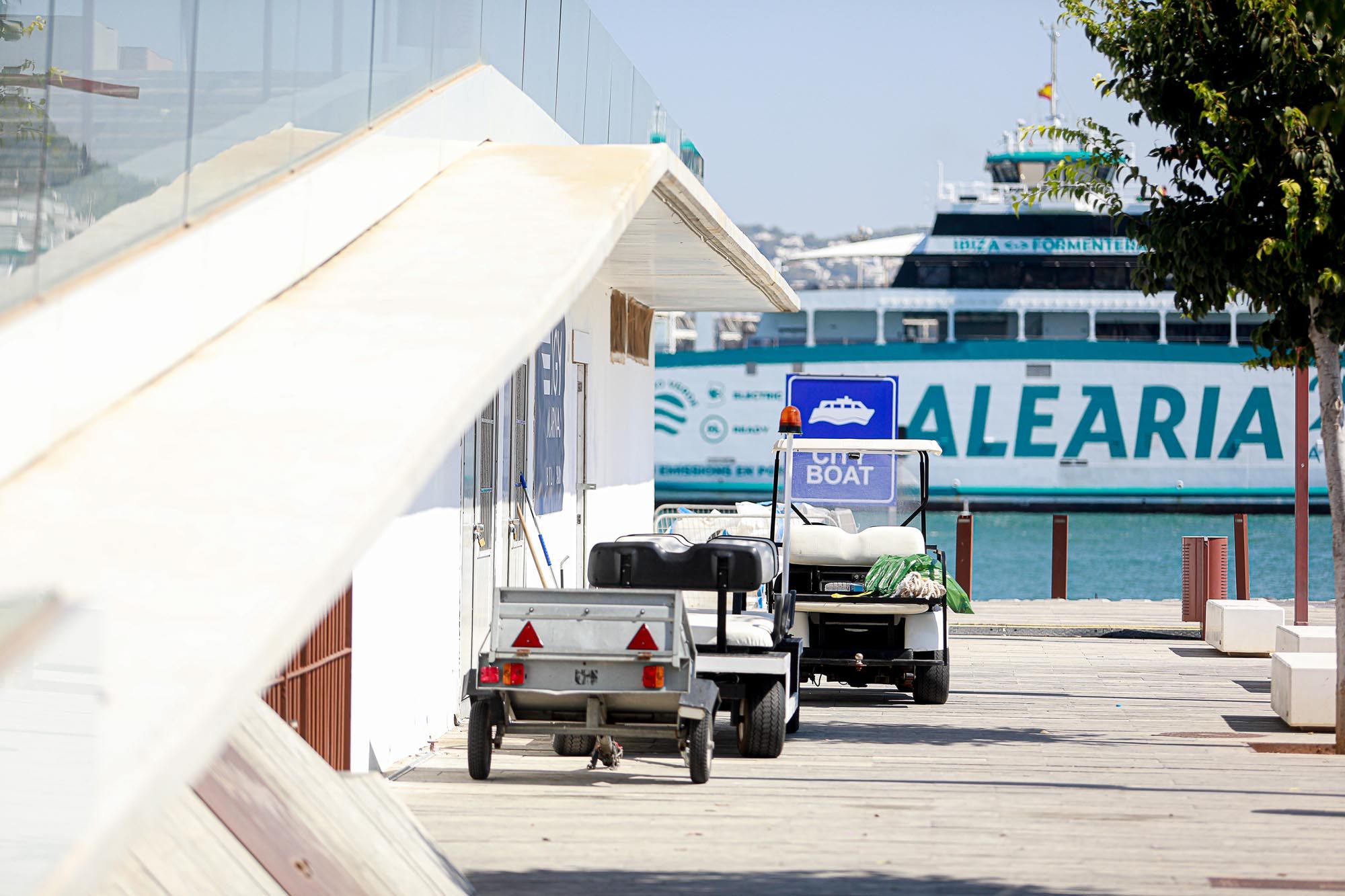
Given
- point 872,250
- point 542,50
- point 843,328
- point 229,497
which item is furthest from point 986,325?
point 229,497

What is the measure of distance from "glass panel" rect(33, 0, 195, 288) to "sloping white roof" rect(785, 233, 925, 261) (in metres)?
57.1

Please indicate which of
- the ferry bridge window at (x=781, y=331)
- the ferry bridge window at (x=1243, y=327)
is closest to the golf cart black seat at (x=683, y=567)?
the ferry bridge window at (x=781, y=331)

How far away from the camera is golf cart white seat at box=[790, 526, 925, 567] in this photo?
11852 mm

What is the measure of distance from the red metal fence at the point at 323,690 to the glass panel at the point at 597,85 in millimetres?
6087

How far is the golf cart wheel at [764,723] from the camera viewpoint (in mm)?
9219

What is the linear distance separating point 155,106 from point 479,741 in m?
4.34

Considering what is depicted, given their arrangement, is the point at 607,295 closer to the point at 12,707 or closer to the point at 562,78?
the point at 562,78

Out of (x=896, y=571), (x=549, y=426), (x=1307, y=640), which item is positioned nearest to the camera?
(x=896, y=571)

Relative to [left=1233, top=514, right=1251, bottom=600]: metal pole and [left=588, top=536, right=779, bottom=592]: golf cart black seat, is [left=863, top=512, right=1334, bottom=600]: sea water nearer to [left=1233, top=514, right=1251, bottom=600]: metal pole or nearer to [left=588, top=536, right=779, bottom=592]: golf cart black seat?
[left=1233, top=514, right=1251, bottom=600]: metal pole

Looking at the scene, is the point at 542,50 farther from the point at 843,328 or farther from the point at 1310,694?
the point at 843,328

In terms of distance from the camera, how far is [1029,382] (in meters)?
59.3

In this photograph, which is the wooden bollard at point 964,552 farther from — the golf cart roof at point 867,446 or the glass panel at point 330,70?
the glass panel at point 330,70

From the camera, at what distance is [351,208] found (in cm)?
644

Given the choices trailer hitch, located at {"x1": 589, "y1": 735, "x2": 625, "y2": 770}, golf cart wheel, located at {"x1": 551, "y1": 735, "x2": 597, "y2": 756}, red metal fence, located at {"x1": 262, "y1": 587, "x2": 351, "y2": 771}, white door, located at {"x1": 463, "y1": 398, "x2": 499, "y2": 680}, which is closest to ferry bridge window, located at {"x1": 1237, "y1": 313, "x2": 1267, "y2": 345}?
white door, located at {"x1": 463, "y1": 398, "x2": 499, "y2": 680}
